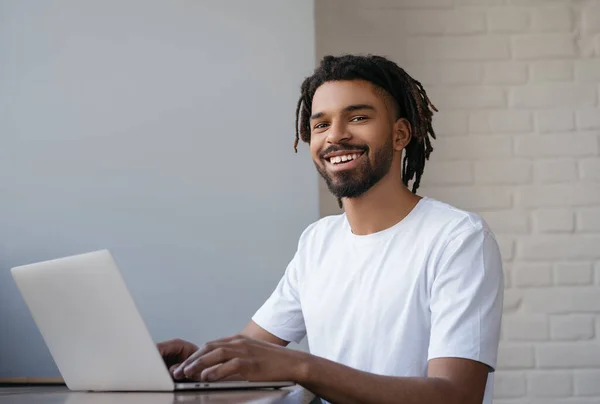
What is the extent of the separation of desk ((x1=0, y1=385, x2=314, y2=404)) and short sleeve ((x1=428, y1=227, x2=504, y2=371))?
1.01 ft

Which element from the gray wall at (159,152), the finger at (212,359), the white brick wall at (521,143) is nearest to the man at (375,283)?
the finger at (212,359)

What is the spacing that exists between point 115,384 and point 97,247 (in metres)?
0.85

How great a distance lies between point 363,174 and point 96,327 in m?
0.69

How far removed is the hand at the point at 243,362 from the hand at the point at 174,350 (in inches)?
12.7

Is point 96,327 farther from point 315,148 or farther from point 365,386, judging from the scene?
A: point 315,148

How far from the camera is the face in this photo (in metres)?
1.72

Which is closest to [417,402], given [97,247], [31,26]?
[97,247]

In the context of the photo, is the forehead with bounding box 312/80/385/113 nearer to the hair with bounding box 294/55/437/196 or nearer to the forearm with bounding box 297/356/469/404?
the hair with bounding box 294/55/437/196

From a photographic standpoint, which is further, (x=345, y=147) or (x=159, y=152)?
(x=159, y=152)

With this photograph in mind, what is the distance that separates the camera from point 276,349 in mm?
1200

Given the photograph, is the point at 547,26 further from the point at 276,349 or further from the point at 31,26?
the point at 276,349

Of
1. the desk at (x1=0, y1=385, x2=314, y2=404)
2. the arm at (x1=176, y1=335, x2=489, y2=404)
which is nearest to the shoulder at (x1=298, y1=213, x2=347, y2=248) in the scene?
the arm at (x1=176, y1=335, x2=489, y2=404)

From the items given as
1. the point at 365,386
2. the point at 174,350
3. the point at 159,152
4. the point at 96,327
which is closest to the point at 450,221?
the point at 365,386

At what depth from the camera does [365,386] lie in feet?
4.16
